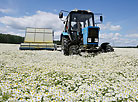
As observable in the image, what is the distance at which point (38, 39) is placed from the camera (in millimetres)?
16750

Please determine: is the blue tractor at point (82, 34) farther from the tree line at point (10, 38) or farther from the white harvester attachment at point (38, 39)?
the tree line at point (10, 38)

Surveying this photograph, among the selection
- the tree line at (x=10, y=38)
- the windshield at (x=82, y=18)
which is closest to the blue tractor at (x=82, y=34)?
the windshield at (x=82, y=18)

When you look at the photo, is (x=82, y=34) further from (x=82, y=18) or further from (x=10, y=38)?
(x=10, y=38)

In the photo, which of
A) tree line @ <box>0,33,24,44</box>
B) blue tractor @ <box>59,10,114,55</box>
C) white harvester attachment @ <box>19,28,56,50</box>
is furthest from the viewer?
tree line @ <box>0,33,24,44</box>

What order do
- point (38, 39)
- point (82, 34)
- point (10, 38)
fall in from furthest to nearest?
point (10, 38)
point (38, 39)
point (82, 34)

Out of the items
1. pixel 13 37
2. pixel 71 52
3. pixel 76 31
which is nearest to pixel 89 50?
Result: pixel 71 52

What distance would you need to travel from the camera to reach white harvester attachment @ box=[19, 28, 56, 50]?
1501 cm

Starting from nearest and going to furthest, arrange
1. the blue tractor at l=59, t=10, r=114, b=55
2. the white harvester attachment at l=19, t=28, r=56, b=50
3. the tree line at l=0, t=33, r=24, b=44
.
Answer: the blue tractor at l=59, t=10, r=114, b=55 < the white harvester attachment at l=19, t=28, r=56, b=50 < the tree line at l=0, t=33, r=24, b=44

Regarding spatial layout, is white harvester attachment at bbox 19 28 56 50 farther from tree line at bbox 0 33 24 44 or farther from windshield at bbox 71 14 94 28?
tree line at bbox 0 33 24 44

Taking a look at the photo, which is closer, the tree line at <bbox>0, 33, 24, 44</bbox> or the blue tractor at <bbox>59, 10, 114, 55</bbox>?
the blue tractor at <bbox>59, 10, 114, 55</bbox>

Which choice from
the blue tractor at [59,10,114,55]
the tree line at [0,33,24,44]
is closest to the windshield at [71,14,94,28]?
the blue tractor at [59,10,114,55]

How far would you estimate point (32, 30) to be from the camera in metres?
18.0

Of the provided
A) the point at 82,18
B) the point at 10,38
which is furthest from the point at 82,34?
the point at 10,38

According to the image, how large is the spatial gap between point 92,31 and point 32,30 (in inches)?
437
